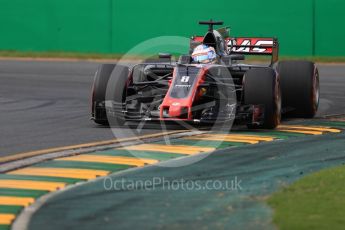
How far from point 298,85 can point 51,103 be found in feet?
16.5

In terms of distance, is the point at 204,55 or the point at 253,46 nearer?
the point at 204,55

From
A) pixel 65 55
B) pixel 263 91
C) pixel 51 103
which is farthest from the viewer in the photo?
pixel 65 55

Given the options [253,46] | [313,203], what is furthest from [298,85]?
[313,203]

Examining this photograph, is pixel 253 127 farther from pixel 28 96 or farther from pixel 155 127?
pixel 28 96

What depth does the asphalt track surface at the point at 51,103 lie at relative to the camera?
14008 millimetres

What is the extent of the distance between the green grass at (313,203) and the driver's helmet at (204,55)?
5310 mm

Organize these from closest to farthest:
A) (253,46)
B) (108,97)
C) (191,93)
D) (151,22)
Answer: (191,93), (108,97), (253,46), (151,22)

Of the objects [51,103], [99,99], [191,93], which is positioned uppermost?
[191,93]

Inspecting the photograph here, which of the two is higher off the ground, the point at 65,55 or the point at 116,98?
the point at 116,98

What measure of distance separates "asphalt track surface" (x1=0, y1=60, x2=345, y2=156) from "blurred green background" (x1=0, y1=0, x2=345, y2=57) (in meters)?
2.01

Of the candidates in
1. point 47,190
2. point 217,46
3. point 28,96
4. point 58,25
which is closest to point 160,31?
point 58,25

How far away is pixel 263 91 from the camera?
1487 centimetres

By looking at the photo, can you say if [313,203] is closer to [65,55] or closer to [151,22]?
[151,22]

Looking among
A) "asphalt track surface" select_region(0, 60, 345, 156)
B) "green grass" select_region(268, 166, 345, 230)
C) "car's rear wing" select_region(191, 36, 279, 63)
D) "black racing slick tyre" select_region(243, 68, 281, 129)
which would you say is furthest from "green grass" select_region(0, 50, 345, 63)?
"green grass" select_region(268, 166, 345, 230)
